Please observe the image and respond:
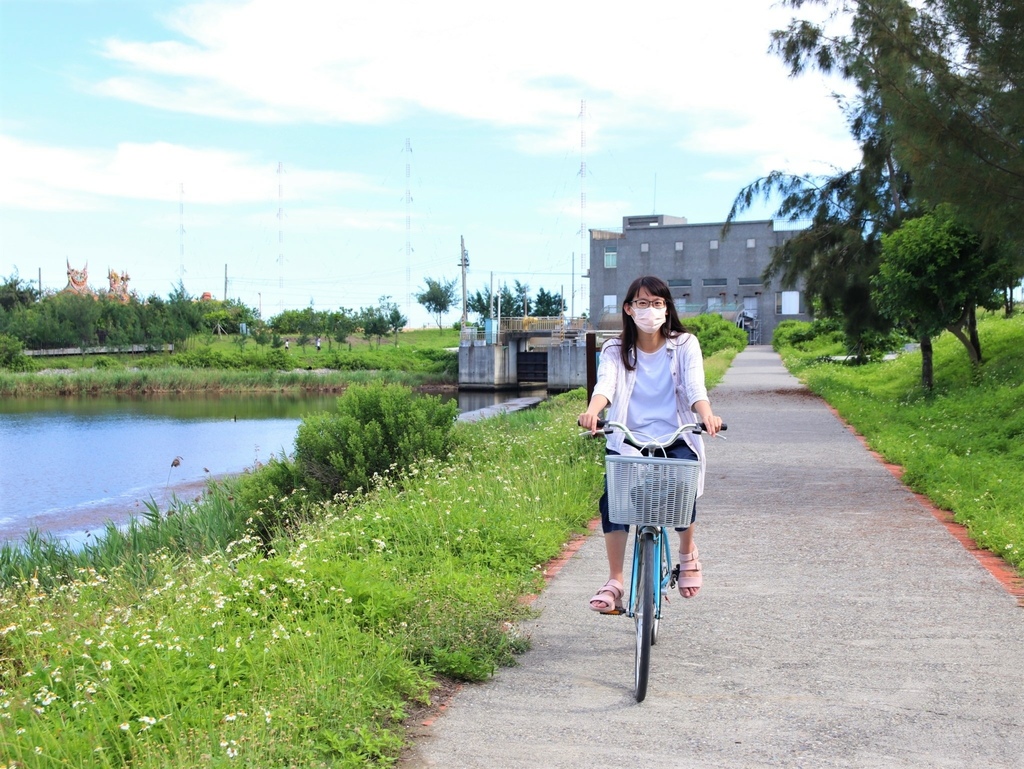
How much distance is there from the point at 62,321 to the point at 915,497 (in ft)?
245

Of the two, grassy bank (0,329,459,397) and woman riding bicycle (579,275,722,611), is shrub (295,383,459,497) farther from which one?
grassy bank (0,329,459,397)

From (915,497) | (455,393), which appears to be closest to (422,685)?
(915,497)

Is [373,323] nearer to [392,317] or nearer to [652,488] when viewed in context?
[392,317]

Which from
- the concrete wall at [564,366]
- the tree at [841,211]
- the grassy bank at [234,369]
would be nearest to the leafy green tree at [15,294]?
the grassy bank at [234,369]

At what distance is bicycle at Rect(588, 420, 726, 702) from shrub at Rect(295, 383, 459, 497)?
7.91 m

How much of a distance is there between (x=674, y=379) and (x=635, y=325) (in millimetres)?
325

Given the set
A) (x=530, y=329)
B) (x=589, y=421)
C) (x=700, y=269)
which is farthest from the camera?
(x=700, y=269)

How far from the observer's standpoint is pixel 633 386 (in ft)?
15.9

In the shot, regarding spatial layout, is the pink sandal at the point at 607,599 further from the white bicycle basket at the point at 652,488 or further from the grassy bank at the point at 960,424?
the grassy bank at the point at 960,424

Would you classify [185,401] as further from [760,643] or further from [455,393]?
[760,643]

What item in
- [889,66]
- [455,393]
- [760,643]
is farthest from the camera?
[455,393]

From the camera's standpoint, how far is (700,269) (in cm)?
8588

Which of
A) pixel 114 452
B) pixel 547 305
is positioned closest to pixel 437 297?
pixel 547 305

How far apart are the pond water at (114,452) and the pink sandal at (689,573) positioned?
9.71m
